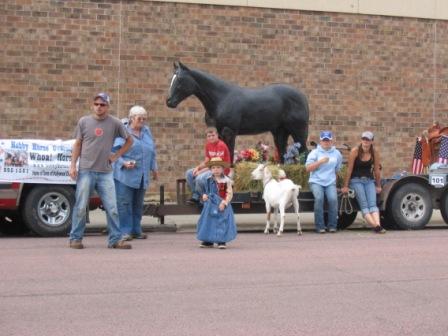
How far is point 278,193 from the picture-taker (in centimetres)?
1295

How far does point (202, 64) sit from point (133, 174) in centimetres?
777

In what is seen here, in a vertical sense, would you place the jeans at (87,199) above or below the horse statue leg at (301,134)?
below

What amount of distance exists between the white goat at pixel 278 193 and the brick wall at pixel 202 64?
6.20m

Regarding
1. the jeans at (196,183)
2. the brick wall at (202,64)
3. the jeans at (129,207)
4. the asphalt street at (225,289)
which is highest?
the brick wall at (202,64)

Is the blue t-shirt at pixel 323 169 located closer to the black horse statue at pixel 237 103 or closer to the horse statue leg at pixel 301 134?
the horse statue leg at pixel 301 134

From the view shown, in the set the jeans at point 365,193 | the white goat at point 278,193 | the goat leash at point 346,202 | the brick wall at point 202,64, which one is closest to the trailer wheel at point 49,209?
the white goat at point 278,193

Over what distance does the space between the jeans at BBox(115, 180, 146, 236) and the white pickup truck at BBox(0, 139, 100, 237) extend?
0.94 m

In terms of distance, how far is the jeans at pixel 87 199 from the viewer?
34.7 ft

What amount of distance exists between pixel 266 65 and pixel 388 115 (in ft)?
11.6

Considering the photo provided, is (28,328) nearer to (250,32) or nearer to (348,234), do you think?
(348,234)

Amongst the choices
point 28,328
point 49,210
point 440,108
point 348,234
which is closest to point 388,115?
point 440,108

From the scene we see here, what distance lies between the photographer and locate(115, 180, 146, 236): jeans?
1209 cm

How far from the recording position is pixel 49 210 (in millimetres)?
12484

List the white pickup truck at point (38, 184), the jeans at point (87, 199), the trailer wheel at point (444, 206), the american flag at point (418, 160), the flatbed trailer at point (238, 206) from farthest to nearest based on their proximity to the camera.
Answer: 1. the american flag at point (418, 160)
2. the trailer wheel at point (444, 206)
3. the flatbed trailer at point (238, 206)
4. the white pickup truck at point (38, 184)
5. the jeans at point (87, 199)
